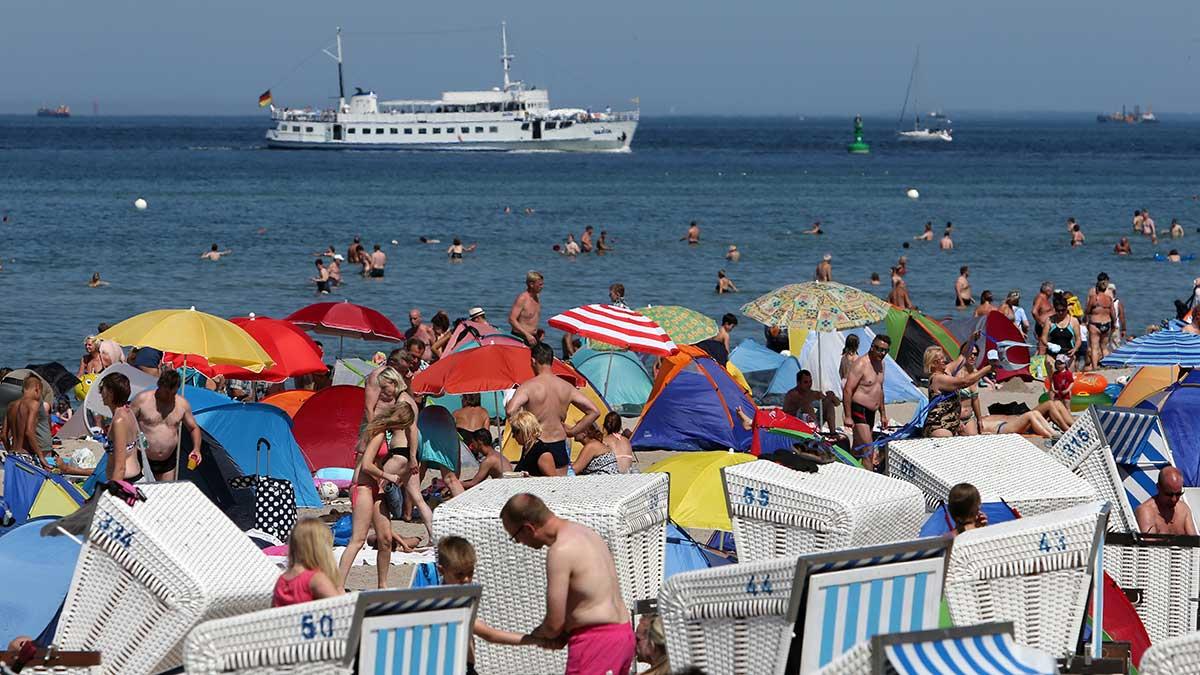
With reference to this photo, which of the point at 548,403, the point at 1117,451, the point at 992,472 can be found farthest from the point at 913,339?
the point at 992,472

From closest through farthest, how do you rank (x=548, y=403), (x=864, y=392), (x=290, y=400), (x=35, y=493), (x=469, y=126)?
1. (x=35, y=493)
2. (x=548, y=403)
3. (x=864, y=392)
4. (x=290, y=400)
5. (x=469, y=126)

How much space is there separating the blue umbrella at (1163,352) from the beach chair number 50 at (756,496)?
5.59m

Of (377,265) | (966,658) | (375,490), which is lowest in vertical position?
(377,265)

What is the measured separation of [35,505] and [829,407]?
7.37m

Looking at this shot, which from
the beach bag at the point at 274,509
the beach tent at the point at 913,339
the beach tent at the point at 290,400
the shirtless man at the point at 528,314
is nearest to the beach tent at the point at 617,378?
the shirtless man at the point at 528,314

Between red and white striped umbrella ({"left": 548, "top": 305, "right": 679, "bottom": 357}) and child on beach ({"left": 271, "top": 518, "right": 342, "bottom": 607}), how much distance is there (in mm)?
5956

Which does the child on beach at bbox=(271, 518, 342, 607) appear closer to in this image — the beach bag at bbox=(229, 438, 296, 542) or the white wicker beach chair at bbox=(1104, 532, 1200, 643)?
the white wicker beach chair at bbox=(1104, 532, 1200, 643)

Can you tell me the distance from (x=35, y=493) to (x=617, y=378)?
694 cm

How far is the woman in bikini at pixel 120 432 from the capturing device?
8094mm

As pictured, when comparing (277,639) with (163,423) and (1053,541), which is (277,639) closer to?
(1053,541)

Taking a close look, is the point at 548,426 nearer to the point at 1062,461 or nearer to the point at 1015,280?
the point at 1062,461

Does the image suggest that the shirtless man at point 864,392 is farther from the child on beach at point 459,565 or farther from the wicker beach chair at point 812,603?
the wicker beach chair at point 812,603

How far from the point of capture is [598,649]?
5.39m

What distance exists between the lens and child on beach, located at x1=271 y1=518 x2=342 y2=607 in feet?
16.9
